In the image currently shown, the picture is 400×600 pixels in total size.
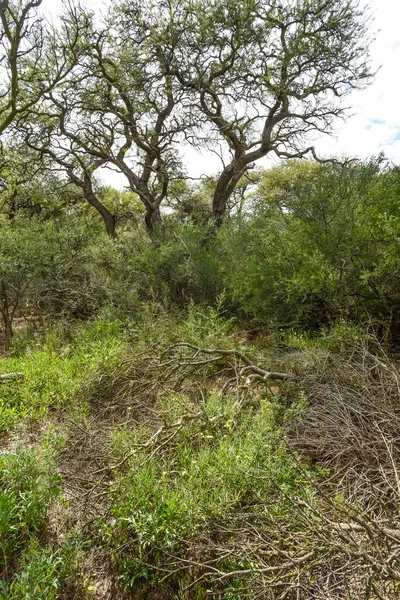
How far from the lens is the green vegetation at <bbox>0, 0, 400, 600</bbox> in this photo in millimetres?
2004

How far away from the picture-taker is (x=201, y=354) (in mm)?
4375

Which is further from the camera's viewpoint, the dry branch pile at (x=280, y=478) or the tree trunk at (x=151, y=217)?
the tree trunk at (x=151, y=217)

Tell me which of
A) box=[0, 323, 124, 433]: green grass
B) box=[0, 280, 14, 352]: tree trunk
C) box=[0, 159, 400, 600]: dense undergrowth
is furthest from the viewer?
box=[0, 280, 14, 352]: tree trunk

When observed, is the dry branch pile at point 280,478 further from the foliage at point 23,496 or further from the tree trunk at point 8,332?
the tree trunk at point 8,332

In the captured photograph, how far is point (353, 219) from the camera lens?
14.8 feet

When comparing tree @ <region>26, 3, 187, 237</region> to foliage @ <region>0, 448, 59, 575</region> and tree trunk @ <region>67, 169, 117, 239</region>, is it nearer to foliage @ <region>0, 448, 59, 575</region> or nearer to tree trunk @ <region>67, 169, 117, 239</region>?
tree trunk @ <region>67, 169, 117, 239</region>

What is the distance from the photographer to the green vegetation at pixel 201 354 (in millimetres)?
2004

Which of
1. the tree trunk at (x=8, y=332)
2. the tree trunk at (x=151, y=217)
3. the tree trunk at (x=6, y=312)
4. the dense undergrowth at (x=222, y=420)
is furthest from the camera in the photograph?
the tree trunk at (x=151, y=217)

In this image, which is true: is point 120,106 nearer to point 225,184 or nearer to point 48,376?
point 225,184

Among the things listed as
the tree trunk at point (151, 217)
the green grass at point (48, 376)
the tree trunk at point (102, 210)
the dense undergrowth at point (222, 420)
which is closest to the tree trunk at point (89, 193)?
the tree trunk at point (102, 210)

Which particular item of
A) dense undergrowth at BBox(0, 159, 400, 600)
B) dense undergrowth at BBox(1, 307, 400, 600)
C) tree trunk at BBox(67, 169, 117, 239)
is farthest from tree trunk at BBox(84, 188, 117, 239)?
dense undergrowth at BBox(1, 307, 400, 600)

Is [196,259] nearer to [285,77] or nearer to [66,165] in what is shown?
[285,77]

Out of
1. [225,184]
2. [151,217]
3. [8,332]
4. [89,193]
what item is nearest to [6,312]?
[8,332]

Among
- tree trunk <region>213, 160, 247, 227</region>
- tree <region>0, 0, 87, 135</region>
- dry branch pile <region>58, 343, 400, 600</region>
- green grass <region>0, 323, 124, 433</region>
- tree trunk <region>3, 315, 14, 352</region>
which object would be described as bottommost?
dry branch pile <region>58, 343, 400, 600</region>
